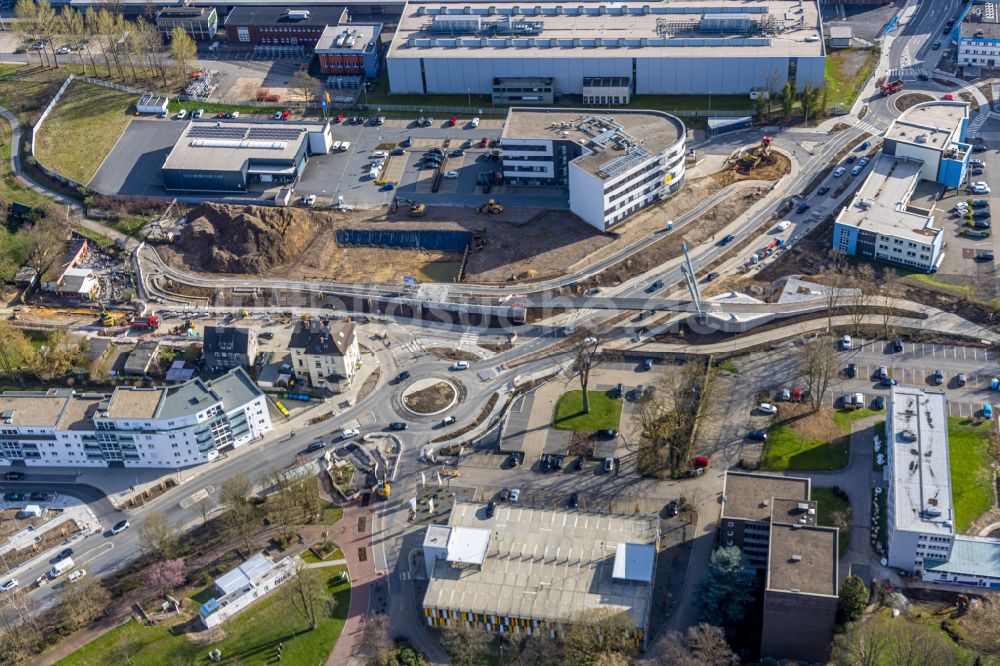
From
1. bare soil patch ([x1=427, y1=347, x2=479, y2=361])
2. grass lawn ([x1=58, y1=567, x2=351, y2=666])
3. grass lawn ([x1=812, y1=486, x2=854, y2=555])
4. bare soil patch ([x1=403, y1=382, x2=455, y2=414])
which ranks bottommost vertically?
grass lawn ([x1=58, y1=567, x2=351, y2=666])

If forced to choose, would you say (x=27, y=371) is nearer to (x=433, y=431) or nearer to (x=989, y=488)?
(x=433, y=431)

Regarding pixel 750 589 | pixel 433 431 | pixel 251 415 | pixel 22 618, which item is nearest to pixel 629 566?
pixel 750 589

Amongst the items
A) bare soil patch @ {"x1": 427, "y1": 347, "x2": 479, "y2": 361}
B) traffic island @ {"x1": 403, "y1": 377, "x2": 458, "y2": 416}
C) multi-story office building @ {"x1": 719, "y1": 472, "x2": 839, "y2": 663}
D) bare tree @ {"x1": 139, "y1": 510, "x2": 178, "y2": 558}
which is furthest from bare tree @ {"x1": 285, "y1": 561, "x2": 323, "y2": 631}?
multi-story office building @ {"x1": 719, "y1": 472, "x2": 839, "y2": 663}

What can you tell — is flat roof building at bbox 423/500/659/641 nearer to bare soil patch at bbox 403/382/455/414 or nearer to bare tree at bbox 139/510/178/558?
bare soil patch at bbox 403/382/455/414

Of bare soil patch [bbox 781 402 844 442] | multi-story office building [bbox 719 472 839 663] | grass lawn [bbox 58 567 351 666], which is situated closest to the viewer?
multi-story office building [bbox 719 472 839 663]

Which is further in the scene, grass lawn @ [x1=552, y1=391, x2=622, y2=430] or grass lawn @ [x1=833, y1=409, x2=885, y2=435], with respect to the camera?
grass lawn @ [x1=552, y1=391, x2=622, y2=430]

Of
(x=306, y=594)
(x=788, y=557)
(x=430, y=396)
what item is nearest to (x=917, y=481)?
(x=788, y=557)

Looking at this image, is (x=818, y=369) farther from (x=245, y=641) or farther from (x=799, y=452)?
(x=245, y=641)
